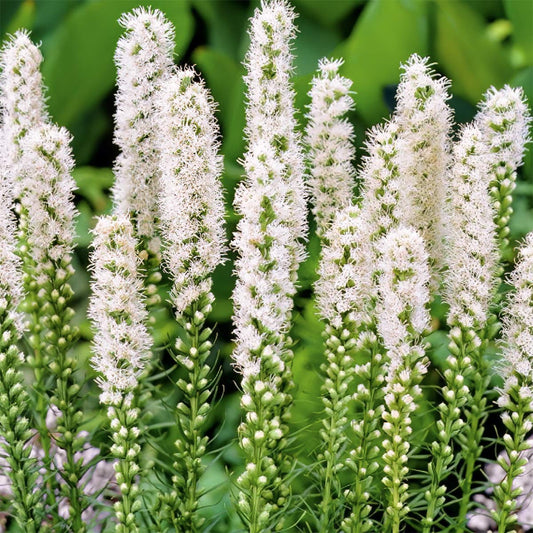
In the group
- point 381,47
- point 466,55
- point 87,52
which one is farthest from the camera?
point 87,52

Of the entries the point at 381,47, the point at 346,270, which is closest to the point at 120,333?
the point at 346,270

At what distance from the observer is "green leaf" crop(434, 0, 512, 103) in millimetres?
1748

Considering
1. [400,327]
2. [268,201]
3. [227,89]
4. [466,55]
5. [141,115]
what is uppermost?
[466,55]

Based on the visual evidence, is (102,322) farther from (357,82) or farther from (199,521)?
(357,82)

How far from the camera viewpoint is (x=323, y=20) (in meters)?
1.92

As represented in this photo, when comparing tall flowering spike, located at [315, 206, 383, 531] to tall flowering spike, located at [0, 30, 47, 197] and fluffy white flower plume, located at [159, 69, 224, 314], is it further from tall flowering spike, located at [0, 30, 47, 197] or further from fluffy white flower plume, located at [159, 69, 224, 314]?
tall flowering spike, located at [0, 30, 47, 197]

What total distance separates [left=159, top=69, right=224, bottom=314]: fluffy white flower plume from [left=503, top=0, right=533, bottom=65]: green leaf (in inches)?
41.1

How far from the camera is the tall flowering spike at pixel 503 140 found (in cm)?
101

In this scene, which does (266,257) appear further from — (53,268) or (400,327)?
(53,268)

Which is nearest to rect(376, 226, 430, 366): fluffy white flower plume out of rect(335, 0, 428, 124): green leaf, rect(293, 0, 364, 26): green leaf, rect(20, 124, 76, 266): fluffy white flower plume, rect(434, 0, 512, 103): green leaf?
rect(20, 124, 76, 266): fluffy white flower plume

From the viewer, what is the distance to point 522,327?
3.12 feet

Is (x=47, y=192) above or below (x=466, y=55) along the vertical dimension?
below

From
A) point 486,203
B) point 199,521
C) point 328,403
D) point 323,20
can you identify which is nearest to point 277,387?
point 328,403

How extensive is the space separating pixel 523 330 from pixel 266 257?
300 mm
